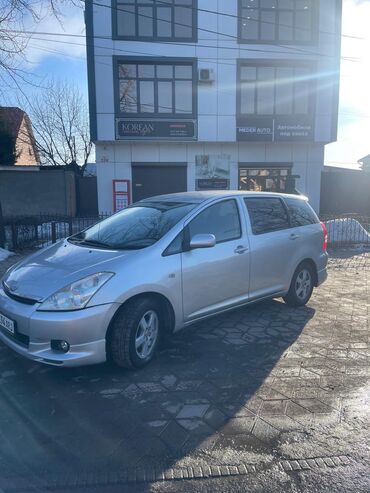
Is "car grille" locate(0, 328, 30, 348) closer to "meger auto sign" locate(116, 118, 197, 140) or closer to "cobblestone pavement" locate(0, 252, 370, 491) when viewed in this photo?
"cobblestone pavement" locate(0, 252, 370, 491)

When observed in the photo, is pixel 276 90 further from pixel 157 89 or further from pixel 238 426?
pixel 238 426

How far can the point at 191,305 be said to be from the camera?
420cm

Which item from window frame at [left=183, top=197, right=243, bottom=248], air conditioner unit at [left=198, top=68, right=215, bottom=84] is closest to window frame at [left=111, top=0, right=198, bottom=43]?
air conditioner unit at [left=198, top=68, right=215, bottom=84]

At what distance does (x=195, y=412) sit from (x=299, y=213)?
3.61 meters

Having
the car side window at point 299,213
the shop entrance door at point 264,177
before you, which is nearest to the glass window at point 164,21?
the shop entrance door at point 264,177

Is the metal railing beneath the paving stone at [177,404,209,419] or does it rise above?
above

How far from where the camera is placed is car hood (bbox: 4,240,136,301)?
3.54 metres

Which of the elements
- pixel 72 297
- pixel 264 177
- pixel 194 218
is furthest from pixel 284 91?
pixel 72 297

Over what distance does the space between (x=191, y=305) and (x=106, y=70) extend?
16.1m

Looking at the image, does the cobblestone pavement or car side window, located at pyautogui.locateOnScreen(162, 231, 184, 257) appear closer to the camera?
the cobblestone pavement

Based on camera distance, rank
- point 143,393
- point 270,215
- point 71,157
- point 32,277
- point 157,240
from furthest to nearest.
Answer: point 71,157
point 270,215
point 157,240
point 32,277
point 143,393

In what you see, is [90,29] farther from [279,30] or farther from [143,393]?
[143,393]

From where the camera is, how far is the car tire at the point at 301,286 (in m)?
5.64

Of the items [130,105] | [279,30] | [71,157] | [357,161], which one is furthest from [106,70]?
[357,161]
